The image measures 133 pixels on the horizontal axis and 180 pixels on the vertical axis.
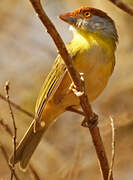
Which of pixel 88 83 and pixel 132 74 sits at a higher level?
pixel 88 83

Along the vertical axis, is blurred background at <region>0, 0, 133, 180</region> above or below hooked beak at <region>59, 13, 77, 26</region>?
below

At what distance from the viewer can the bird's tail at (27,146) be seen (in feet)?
13.5

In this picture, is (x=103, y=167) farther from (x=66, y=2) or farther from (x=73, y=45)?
(x=66, y=2)

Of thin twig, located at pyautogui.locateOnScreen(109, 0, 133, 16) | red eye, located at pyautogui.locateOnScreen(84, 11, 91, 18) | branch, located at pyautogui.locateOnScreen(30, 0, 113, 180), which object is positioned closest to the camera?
thin twig, located at pyautogui.locateOnScreen(109, 0, 133, 16)

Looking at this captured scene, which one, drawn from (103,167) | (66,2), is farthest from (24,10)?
(103,167)

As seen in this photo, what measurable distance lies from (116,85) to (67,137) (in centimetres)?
107

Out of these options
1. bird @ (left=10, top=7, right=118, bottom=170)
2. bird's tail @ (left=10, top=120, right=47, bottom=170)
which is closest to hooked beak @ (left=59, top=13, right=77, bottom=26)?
bird @ (left=10, top=7, right=118, bottom=170)

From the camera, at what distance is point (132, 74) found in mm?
6457

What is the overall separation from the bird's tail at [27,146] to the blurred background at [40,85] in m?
1.17

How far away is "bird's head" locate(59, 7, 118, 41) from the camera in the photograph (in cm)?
429

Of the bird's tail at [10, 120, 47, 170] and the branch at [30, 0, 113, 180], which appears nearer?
the branch at [30, 0, 113, 180]

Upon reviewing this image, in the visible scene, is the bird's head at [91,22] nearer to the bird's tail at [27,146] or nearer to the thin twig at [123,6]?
the bird's tail at [27,146]

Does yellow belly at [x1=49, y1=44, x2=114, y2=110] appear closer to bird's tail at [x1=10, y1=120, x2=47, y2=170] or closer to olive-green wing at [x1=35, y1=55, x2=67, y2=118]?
olive-green wing at [x1=35, y1=55, x2=67, y2=118]

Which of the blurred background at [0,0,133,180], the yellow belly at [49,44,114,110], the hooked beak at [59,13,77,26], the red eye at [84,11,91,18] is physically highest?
the hooked beak at [59,13,77,26]
